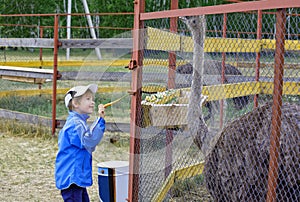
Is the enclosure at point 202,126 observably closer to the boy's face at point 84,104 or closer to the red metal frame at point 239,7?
the red metal frame at point 239,7

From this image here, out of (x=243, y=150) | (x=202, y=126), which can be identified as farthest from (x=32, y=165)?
(x=243, y=150)

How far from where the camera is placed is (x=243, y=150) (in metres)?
3.85

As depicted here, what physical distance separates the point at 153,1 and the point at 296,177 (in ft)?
90.7

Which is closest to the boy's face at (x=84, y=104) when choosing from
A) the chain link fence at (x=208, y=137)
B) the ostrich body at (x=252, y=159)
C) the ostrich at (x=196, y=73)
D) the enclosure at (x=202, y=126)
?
the enclosure at (x=202, y=126)

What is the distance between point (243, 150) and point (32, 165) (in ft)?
13.4

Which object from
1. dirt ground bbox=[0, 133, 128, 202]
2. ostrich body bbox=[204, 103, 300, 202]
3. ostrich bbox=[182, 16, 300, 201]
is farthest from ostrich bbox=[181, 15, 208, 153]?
dirt ground bbox=[0, 133, 128, 202]

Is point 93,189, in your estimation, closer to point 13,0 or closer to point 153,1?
point 153,1

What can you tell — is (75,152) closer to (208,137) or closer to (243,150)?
(208,137)

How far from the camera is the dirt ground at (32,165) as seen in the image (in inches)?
237

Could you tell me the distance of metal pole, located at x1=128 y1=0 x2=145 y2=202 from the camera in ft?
14.4

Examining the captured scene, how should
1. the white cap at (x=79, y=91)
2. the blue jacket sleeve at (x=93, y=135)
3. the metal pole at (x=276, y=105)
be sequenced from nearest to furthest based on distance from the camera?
1. the metal pole at (x=276, y=105)
2. the blue jacket sleeve at (x=93, y=135)
3. the white cap at (x=79, y=91)

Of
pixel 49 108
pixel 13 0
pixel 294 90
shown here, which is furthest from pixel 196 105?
pixel 13 0

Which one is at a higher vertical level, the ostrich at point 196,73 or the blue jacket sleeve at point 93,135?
the ostrich at point 196,73

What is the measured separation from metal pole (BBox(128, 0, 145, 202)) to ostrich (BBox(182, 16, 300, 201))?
0.40 m
